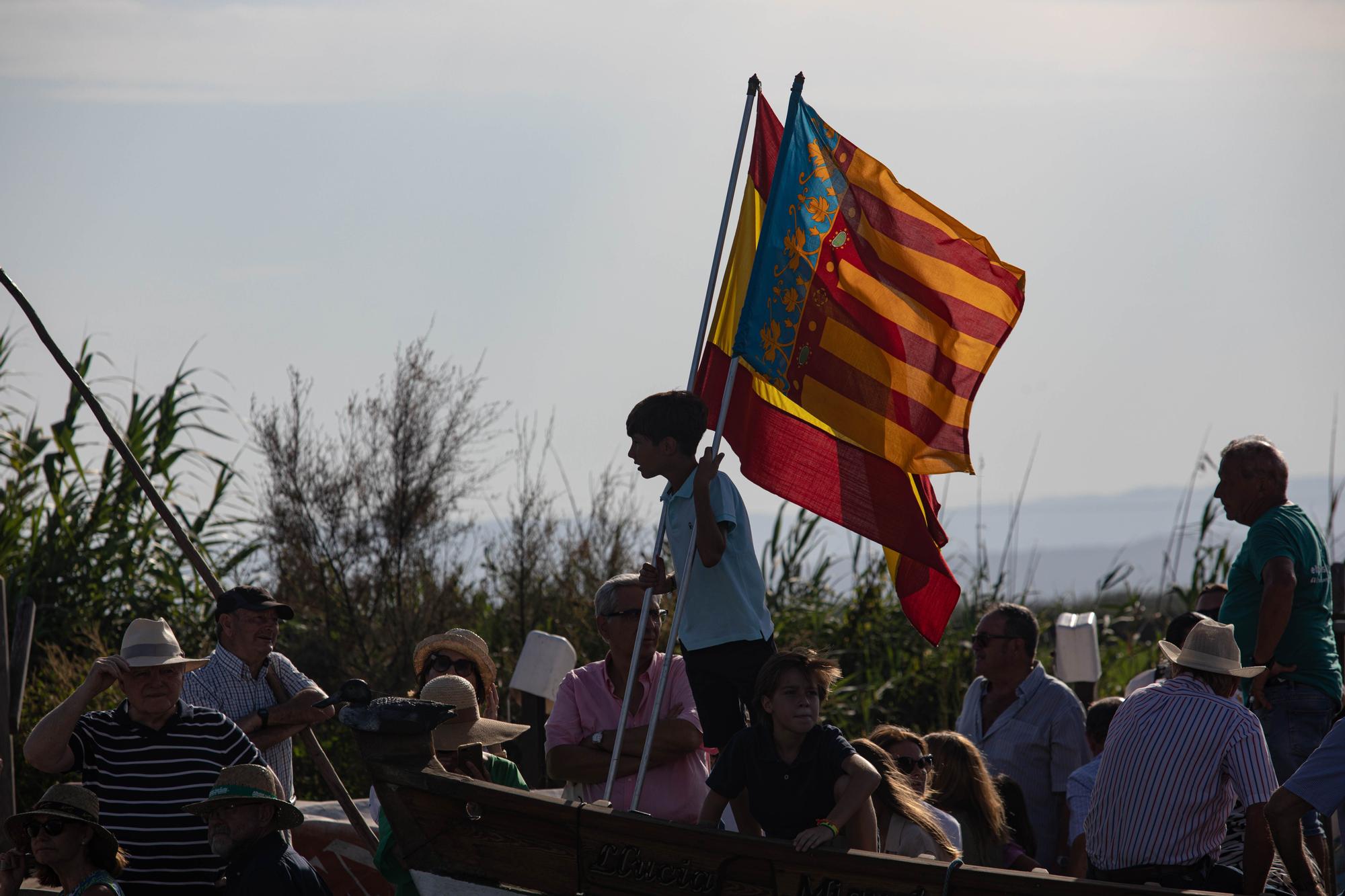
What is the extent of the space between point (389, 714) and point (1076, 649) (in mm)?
5580

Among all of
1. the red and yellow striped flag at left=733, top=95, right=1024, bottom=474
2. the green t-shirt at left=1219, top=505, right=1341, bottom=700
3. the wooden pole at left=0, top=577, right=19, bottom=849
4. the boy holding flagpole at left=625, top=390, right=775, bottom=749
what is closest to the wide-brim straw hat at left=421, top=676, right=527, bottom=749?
the boy holding flagpole at left=625, top=390, right=775, bottom=749

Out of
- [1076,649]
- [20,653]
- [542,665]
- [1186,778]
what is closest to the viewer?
[1186,778]

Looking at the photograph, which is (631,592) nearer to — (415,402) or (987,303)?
(987,303)

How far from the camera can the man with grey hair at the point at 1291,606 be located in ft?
21.3

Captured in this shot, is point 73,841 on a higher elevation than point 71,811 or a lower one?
lower

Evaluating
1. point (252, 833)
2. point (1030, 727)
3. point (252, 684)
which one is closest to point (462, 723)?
point (252, 833)

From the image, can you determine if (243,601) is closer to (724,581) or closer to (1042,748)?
(724,581)

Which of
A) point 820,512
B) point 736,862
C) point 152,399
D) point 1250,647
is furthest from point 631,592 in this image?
point 152,399

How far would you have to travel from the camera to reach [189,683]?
20.5ft

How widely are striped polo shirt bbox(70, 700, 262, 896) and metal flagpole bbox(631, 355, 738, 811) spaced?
4.69ft

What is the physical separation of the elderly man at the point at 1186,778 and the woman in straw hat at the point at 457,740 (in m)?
2.11

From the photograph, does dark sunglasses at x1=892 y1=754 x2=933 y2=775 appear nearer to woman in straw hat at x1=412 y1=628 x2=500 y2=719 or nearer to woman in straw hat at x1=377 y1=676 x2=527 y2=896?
woman in straw hat at x1=377 y1=676 x2=527 y2=896

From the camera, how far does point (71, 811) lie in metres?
5.23

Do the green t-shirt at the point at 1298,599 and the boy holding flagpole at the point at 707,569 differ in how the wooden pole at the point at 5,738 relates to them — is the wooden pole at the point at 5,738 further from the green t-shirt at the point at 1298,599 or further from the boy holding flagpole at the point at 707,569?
the green t-shirt at the point at 1298,599
